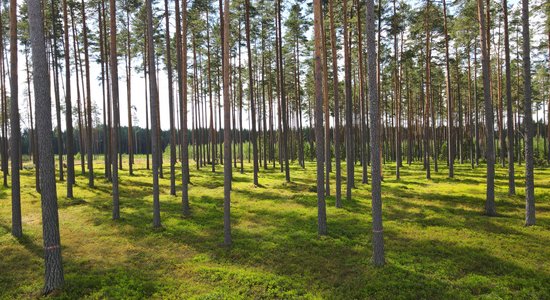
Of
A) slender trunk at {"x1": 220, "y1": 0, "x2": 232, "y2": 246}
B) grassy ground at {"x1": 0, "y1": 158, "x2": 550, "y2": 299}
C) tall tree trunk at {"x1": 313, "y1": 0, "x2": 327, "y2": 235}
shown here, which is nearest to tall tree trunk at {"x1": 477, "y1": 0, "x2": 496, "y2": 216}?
grassy ground at {"x1": 0, "y1": 158, "x2": 550, "y2": 299}

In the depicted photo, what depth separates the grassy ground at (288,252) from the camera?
25.0 feet

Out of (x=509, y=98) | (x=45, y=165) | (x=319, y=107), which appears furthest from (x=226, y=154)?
(x=509, y=98)

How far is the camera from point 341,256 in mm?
9758

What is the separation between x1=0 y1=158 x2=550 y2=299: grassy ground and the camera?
7613mm

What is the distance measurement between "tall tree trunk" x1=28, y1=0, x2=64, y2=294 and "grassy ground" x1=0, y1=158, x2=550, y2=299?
1.63ft

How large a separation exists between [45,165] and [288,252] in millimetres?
6848

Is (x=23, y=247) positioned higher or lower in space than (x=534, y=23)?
lower

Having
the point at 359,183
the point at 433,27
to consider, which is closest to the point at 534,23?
the point at 433,27

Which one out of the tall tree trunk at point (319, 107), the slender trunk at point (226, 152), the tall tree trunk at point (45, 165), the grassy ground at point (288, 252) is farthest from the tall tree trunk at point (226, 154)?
the tall tree trunk at point (45, 165)

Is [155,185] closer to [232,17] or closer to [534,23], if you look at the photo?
[232,17]

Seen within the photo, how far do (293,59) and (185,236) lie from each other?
23902mm

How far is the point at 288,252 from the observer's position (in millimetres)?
10156

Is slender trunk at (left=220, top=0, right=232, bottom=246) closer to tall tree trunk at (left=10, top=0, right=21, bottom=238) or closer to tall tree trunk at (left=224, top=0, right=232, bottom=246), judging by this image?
tall tree trunk at (left=224, top=0, right=232, bottom=246)

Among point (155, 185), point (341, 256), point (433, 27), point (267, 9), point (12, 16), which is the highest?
point (267, 9)
